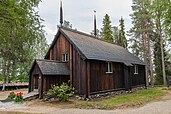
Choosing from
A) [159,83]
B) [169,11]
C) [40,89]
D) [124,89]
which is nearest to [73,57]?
[40,89]

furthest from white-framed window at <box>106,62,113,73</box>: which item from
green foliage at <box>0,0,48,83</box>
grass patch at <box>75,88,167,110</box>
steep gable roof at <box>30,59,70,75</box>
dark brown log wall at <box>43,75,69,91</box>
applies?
green foliage at <box>0,0,48,83</box>

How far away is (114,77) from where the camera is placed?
51.1ft

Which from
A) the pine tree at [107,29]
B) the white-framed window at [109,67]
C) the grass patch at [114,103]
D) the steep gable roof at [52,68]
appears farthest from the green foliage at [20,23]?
the pine tree at [107,29]

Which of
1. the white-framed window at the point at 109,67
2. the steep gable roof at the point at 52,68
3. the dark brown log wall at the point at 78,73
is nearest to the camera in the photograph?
the dark brown log wall at the point at 78,73

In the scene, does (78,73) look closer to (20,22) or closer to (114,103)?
(114,103)

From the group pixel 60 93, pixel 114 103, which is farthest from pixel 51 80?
pixel 114 103

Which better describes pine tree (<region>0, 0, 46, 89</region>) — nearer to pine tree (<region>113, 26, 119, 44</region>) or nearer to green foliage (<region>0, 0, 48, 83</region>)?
green foliage (<region>0, 0, 48, 83</region>)

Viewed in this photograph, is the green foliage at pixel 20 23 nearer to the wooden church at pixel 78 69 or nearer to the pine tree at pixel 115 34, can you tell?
the wooden church at pixel 78 69

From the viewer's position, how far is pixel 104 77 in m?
14.2

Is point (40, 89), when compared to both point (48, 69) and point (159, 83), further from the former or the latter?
point (159, 83)

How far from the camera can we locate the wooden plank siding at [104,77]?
1312 centimetres

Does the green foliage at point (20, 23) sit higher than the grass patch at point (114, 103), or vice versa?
the green foliage at point (20, 23)

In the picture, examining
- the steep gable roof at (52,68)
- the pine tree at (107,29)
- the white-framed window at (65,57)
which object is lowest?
the steep gable roof at (52,68)

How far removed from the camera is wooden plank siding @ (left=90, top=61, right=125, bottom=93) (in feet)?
43.1
